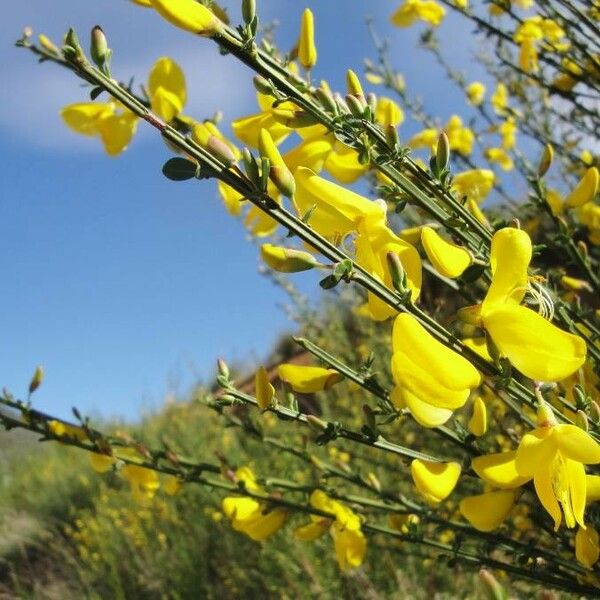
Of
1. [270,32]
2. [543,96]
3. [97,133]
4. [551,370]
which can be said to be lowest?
[551,370]

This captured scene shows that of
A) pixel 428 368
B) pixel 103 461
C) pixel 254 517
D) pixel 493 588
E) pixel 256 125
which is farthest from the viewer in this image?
pixel 103 461

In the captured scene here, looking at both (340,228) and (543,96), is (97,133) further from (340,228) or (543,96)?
(543,96)

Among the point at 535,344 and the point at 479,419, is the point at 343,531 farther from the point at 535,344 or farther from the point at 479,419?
the point at 535,344

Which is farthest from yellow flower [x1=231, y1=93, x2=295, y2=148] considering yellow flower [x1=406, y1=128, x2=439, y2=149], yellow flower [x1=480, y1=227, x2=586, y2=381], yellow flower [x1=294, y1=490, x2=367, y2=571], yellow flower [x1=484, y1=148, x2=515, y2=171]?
yellow flower [x1=484, y1=148, x2=515, y2=171]

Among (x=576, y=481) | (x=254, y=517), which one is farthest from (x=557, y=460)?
(x=254, y=517)

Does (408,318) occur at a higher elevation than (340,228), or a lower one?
lower

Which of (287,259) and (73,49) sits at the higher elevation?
(73,49)

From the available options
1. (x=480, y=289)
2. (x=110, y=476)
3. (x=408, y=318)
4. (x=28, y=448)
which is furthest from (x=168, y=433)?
(x=408, y=318)

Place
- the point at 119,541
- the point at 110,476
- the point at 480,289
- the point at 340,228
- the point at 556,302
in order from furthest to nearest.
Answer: the point at 110,476 → the point at 119,541 → the point at 480,289 → the point at 556,302 → the point at 340,228
